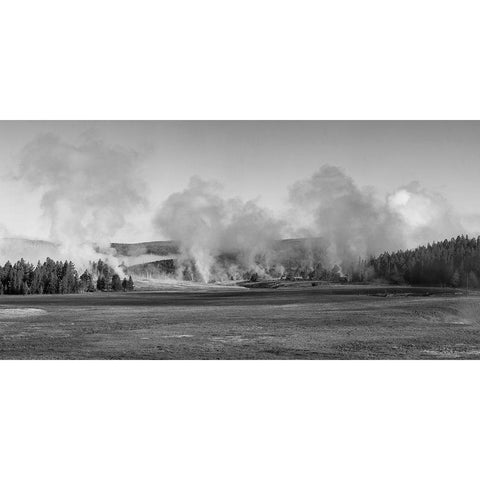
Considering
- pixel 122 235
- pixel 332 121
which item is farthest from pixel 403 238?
pixel 122 235

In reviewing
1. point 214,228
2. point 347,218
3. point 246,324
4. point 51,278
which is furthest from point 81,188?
point 347,218

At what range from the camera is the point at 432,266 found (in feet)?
40.3

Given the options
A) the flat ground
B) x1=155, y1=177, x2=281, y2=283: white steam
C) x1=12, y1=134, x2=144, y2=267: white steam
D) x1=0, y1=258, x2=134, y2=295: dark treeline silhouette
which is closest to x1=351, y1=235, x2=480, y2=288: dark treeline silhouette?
the flat ground

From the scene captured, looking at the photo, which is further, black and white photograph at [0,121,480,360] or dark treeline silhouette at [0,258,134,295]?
dark treeline silhouette at [0,258,134,295]

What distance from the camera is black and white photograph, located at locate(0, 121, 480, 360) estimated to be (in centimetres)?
1212

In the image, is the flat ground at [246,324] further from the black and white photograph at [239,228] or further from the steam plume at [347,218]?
the steam plume at [347,218]

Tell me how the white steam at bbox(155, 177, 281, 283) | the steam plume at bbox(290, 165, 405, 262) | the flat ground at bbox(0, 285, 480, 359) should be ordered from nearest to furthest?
1. the flat ground at bbox(0, 285, 480, 359)
2. the steam plume at bbox(290, 165, 405, 262)
3. the white steam at bbox(155, 177, 281, 283)

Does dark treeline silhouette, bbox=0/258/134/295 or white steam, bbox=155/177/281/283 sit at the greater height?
white steam, bbox=155/177/281/283

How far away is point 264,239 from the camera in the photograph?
40.3 ft

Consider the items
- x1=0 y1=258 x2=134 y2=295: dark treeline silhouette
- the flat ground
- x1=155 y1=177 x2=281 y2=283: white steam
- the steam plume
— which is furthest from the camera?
x1=0 y1=258 x2=134 y2=295: dark treeline silhouette

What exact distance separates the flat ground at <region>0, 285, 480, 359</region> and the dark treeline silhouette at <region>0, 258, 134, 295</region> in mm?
155

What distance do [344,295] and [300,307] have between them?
0.84m

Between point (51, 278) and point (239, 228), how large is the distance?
359 centimetres

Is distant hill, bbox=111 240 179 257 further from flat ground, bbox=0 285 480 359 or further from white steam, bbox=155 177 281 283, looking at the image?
flat ground, bbox=0 285 480 359
